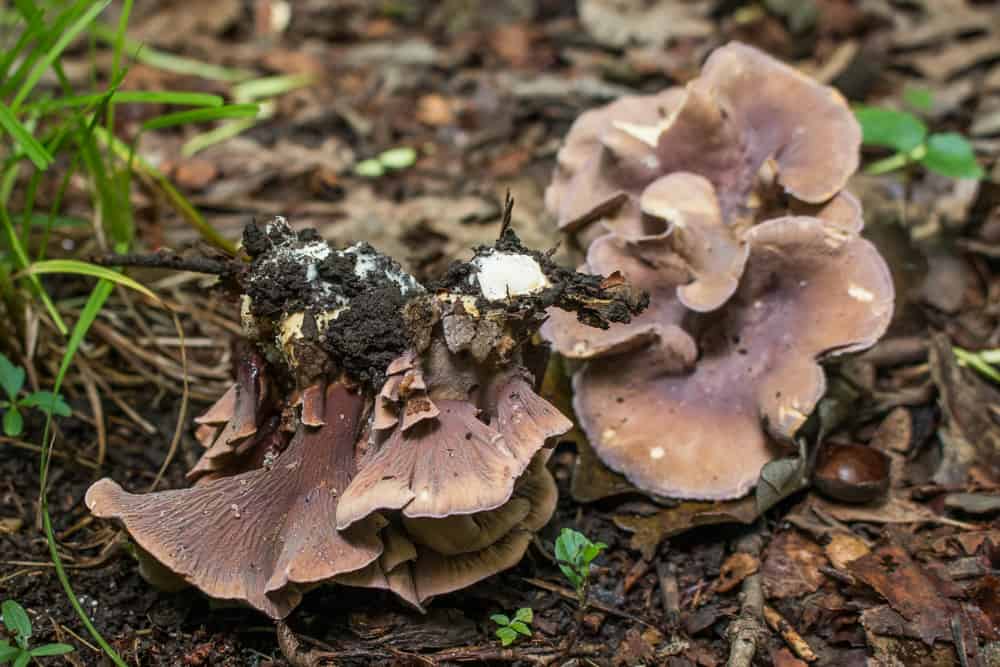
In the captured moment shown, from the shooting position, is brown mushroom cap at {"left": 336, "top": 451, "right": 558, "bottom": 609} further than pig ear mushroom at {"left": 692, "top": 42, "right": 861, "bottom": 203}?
No

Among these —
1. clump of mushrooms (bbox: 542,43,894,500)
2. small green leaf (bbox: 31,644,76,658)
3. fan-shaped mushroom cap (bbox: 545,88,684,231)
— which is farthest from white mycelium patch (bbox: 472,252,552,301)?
small green leaf (bbox: 31,644,76,658)

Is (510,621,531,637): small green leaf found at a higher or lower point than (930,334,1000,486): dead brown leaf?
higher

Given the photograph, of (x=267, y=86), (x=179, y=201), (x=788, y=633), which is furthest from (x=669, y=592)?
(x=267, y=86)

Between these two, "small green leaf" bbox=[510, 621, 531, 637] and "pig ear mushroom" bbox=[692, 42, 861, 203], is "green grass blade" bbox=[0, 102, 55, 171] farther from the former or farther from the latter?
"pig ear mushroom" bbox=[692, 42, 861, 203]

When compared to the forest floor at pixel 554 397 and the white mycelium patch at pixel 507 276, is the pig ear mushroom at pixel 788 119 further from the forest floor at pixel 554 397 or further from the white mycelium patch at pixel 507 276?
the white mycelium patch at pixel 507 276

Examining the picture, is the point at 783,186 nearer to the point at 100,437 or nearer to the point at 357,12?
the point at 100,437

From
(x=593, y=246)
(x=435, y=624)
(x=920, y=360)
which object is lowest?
(x=920, y=360)

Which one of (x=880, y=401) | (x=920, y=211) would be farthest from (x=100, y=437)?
(x=920, y=211)

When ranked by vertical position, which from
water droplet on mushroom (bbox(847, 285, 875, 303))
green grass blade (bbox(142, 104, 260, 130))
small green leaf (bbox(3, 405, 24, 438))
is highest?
green grass blade (bbox(142, 104, 260, 130))
